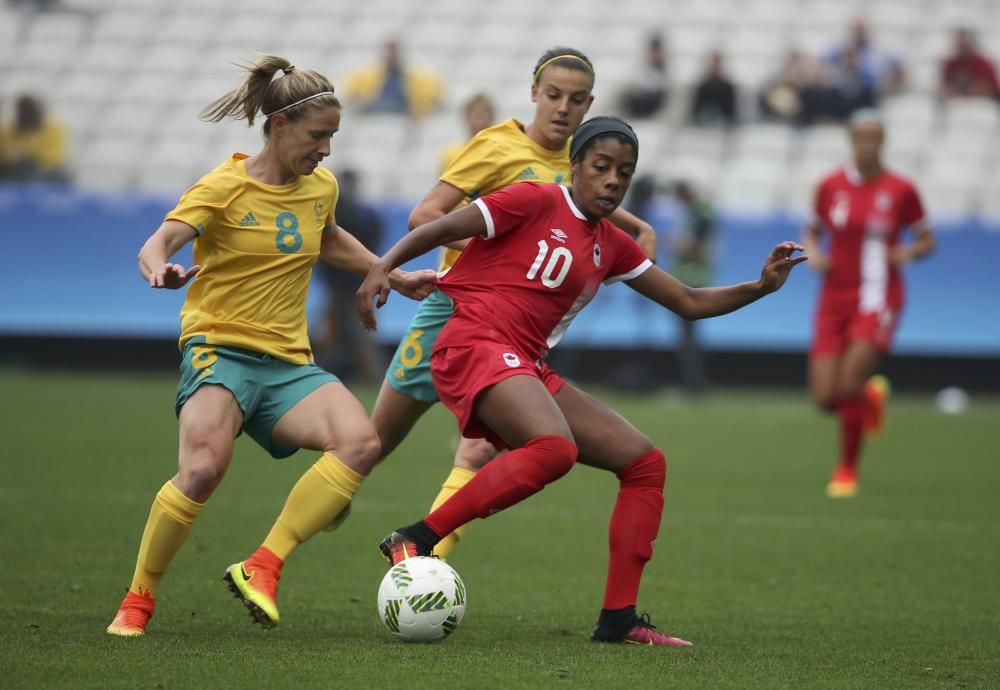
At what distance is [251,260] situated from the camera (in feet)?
19.3

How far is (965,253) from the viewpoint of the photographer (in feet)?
61.9

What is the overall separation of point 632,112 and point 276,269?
16115 mm

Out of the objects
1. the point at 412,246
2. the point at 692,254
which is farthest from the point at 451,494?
the point at 692,254

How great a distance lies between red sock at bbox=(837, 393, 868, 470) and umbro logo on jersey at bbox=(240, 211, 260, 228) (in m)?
6.25

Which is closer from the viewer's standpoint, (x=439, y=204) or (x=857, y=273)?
(x=439, y=204)

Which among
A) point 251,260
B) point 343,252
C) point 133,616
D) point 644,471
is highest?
point 343,252

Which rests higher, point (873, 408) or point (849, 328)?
point (849, 328)

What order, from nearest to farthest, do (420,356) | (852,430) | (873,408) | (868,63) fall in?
1. (420,356)
2. (852,430)
3. (873,408)
4. (868,63)

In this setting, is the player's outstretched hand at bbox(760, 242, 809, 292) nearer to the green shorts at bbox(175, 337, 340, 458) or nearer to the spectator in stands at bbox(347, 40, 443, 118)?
the green shorts at bbox(175, 337, 340, 458)

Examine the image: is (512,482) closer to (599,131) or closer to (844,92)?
(599,131)

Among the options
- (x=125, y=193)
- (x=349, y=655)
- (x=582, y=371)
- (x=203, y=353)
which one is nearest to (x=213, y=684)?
(x=349, y=655)

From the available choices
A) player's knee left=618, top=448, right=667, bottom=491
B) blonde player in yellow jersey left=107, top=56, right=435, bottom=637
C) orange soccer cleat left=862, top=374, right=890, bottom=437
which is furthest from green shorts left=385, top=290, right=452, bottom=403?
orange soccer cleat left=862, top=374, right=890, bottom=437

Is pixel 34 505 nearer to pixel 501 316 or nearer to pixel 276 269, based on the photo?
pixel 276 269

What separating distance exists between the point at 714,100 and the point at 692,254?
Answer: 3713 mm
